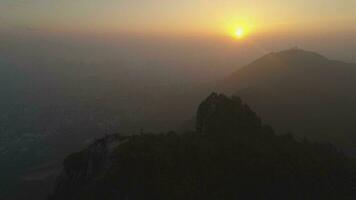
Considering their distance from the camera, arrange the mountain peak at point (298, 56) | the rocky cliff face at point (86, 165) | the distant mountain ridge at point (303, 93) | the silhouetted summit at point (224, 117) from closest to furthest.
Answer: the rocky cliff face at point (86, 165) < the silhouetted summit at point (224, 117) < the distant mountain ridge at point (303, 93) < the mountain peak at point (298, 56)

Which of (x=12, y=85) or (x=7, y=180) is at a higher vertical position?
(x=12, y=85)

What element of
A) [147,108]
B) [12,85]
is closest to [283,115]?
[147,108]

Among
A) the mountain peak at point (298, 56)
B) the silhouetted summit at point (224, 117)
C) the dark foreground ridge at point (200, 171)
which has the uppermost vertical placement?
the mountain peak at point (298, 56)

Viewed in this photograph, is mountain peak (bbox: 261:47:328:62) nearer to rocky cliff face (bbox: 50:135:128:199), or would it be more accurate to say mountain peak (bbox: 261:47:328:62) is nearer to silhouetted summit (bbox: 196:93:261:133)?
silhouetted summit (bbox: 196:93:261:133)

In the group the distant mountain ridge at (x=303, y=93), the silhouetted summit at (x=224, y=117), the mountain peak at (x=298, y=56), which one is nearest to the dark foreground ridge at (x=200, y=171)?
the silhouetted summit at (x=224, y=117)

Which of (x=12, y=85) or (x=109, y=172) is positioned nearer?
(x=109, y=172)

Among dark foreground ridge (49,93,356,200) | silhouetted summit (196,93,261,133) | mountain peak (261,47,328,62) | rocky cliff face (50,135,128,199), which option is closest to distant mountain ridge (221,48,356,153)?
mountain peak (261,47,328,62)

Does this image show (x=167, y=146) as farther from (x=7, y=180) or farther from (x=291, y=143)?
(x=7, y=180)

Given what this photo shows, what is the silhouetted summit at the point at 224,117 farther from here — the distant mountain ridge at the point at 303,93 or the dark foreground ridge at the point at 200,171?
the distant mountain ridge at the point at 303,93

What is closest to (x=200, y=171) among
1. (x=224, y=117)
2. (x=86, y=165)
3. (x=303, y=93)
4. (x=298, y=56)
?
(x=86, y=165)
